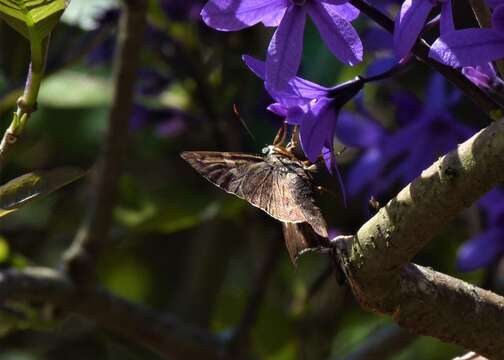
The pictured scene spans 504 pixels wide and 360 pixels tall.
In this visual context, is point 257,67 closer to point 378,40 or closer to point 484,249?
point 378,40

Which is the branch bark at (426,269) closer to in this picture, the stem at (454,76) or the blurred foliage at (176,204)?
the stem at (454,76)

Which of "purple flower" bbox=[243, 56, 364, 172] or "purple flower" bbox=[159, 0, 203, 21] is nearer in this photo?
"purple flower" bbox=[243, 56, 364, 172]

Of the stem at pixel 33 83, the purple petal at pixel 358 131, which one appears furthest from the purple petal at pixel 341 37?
the purple petal at pixel 358 131

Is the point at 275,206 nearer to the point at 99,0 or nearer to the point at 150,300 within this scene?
the point at 99,0

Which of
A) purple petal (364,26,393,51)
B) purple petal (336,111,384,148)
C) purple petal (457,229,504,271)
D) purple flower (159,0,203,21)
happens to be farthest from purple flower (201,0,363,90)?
purple flower (159,0,203,21)

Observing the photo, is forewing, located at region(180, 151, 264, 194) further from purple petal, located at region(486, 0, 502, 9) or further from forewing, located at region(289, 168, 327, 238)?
→ purple petal, located at region(486, 0, 502, 9)
